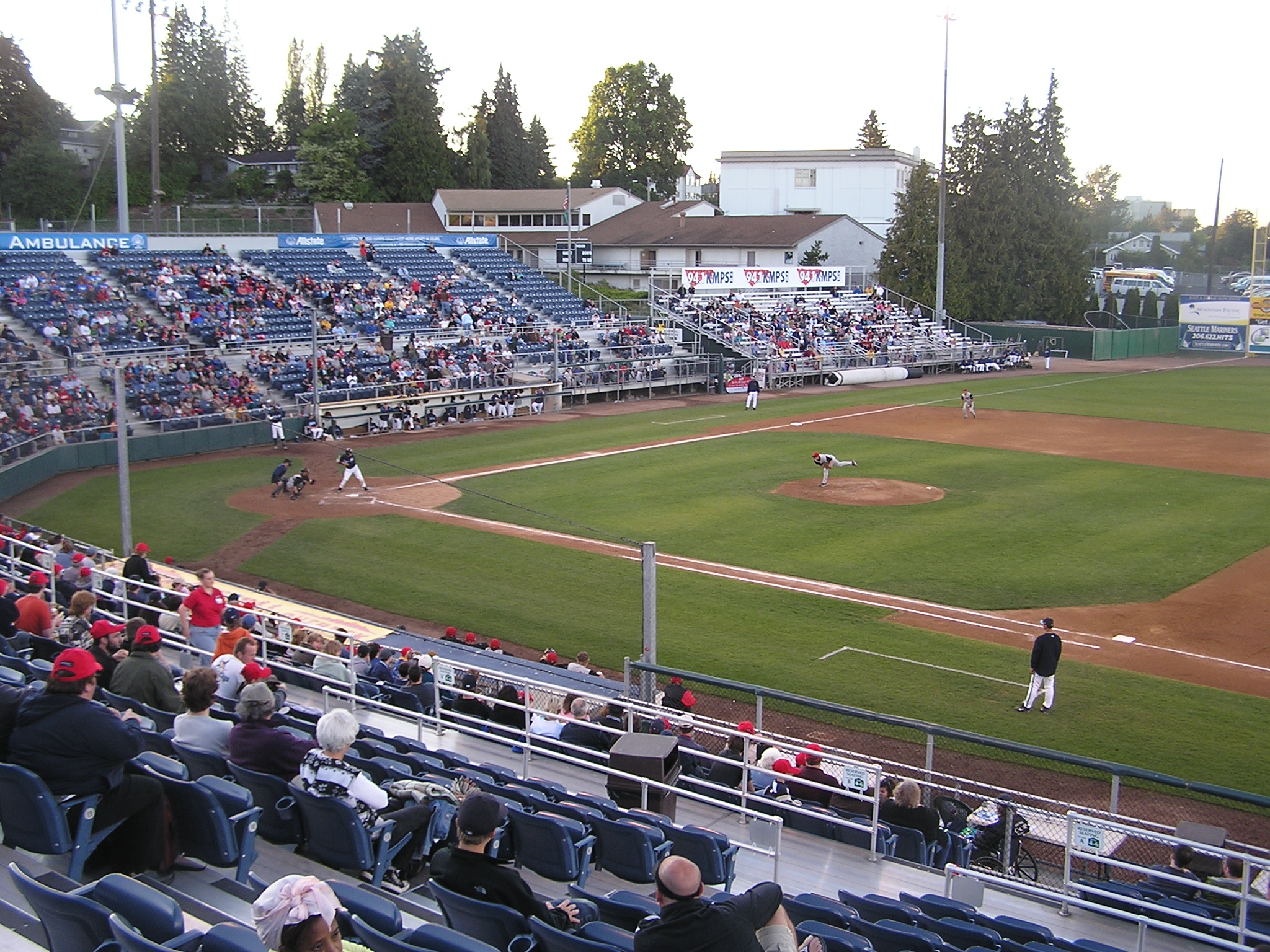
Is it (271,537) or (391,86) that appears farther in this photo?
(391,86)

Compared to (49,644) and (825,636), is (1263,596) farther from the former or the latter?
(49,644)

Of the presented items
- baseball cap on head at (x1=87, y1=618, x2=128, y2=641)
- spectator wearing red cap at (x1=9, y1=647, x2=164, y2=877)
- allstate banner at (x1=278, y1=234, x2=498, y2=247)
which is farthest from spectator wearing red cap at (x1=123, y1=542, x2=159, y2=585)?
allstate banner at (x1=278, y1=234, x2=498, y2=247)

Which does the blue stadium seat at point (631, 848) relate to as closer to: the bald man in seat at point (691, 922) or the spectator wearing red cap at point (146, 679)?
the bald man in seat at point (691, 922)

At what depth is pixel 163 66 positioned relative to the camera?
8694cm

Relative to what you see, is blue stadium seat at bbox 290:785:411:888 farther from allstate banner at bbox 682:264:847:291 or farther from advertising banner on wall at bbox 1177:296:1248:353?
advertising banner on wall at bbox 1177:296:1248:353

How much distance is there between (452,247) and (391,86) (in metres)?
30.1

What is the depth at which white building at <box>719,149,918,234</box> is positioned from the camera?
285 feet

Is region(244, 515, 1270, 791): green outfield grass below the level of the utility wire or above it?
below

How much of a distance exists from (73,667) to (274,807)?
1.55 m

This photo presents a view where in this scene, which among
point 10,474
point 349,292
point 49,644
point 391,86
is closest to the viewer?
point 49,644

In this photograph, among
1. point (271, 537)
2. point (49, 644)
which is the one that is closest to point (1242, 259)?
point (271, 537)

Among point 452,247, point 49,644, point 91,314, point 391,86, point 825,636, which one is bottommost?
point 825,636

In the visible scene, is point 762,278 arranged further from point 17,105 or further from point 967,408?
point 17,105

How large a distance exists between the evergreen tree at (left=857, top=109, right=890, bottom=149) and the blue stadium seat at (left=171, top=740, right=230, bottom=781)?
126 metres
